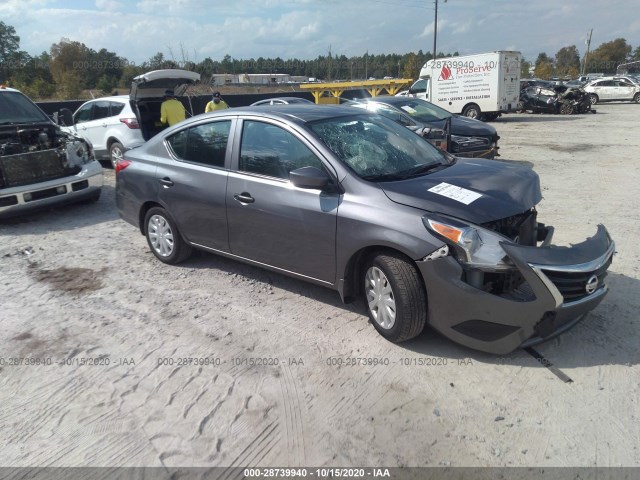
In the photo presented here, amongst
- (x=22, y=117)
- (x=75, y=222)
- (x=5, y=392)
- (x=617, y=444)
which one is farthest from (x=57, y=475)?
(x=22, y=117)

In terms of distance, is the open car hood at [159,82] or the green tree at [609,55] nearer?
the open car hood at [159,82]

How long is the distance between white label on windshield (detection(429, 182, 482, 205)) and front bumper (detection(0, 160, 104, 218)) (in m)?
A: 6.00

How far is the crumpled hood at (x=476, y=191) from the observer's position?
11.3 ft

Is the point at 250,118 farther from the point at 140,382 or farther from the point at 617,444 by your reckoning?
the point at 617,444

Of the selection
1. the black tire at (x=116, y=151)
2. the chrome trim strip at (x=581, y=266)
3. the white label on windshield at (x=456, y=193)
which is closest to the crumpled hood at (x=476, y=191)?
the white label on windshield at (x=456, y=193)

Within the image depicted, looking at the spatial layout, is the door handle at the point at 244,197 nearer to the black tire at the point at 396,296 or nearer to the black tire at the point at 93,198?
the black tire at the point at 396,296

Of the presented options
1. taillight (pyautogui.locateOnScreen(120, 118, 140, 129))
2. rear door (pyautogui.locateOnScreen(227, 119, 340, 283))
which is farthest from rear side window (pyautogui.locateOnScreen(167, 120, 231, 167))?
taillight (pyautogui.locateOnScreen(120, 118, 140, 129))

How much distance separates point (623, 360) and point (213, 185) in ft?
11.8

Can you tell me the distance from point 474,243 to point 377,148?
4.68 feet

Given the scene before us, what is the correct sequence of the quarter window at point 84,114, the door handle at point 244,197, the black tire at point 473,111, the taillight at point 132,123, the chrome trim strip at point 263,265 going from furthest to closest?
the black tire at point 473,111, the quarter window at point 84,114, the taillight at point 132,123, the door handle at point 244,197, the chrome trim strip at point 263,265

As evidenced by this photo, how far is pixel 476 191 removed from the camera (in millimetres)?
3703

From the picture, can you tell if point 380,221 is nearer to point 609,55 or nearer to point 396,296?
point 396,296

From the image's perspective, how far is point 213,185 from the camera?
4.68m

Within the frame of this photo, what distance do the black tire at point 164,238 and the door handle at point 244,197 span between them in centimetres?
112
